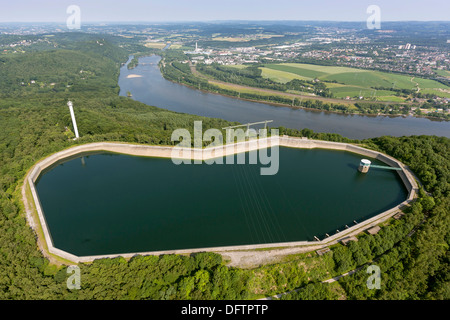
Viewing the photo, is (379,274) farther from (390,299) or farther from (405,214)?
(405,214)

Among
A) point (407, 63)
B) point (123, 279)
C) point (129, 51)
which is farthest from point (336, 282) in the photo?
point (129, 51)

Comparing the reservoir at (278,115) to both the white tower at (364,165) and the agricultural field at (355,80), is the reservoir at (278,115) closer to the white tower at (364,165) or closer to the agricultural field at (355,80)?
the agricultural field at (355,80)

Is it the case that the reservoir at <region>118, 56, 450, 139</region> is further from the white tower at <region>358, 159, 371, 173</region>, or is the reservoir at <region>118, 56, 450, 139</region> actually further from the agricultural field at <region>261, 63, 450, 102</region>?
the white tower at <region>358, 159, 371, 173</region>

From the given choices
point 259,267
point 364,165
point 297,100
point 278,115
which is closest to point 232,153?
point 364,165

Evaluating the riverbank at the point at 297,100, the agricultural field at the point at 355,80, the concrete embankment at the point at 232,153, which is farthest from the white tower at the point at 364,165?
the agricultural field at the point at 355,80

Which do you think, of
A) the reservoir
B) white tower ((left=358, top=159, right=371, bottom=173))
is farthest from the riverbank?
white tower ((left=358, top=159, right=371, bottom=173))

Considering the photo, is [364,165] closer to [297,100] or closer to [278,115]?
[278,115]
